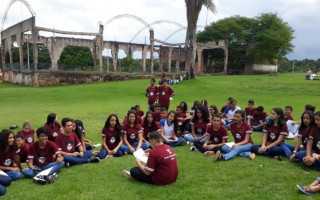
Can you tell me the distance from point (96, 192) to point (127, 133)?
9.14ft

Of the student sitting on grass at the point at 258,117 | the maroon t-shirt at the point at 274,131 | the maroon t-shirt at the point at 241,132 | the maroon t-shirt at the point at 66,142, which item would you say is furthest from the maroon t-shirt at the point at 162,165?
the student sitting on grass at the point at 258,117

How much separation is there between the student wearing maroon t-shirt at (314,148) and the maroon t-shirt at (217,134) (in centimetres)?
192

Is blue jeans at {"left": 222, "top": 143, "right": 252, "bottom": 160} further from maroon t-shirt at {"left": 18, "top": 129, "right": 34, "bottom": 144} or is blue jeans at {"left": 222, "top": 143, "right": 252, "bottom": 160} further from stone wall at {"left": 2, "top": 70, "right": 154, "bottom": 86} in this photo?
stone wall at {"left": 2, "top": 70, "right": 154, "bottom": 86}

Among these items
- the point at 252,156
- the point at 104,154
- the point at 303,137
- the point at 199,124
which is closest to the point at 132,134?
the point at 104,154

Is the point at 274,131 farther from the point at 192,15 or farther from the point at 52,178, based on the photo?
the point at 192,15

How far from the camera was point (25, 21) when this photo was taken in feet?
110

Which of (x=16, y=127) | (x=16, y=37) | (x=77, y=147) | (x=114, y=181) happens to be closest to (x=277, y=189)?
(x=114, y=181)

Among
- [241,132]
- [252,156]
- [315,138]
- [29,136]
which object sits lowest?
[252,156]

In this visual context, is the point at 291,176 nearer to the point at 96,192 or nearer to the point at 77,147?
the point at 96,192

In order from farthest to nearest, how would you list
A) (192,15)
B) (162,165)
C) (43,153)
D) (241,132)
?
(192,15) < (241,132) < (43,153) < (162,165)

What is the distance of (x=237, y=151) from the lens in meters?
6.86

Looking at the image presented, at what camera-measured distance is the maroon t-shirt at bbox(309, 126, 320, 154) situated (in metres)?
6.04

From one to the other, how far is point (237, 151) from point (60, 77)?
1191 inches

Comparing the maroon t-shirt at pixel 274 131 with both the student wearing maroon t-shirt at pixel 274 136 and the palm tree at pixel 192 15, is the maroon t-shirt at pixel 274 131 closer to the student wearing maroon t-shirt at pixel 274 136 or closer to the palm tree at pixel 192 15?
the student wearing maroon t-shirt at pixel 274 136
